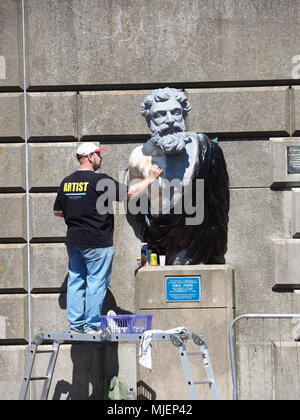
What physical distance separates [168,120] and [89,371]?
102 inches

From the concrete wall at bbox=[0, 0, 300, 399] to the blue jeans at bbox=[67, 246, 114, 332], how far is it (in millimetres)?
1159

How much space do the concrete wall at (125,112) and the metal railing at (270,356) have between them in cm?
20

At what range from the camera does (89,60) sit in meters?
10.2

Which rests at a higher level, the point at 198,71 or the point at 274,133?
the point at 198,71

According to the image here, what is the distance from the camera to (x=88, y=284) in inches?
353

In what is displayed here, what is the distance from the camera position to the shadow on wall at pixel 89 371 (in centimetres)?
995

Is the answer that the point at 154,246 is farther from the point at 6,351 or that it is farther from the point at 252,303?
the point at 6,351

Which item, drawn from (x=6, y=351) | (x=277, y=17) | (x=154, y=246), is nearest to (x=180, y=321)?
(x=154, y=246)

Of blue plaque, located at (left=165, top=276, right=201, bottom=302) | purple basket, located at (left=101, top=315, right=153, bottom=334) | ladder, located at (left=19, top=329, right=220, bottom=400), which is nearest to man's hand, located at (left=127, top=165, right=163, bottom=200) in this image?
blue plaque, located at (left=165, top=276, right=201, bottom=302)

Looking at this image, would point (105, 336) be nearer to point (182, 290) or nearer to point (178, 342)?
point (178, 342)

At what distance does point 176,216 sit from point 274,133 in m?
1.38

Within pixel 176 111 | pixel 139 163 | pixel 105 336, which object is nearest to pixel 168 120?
pixel 176 111

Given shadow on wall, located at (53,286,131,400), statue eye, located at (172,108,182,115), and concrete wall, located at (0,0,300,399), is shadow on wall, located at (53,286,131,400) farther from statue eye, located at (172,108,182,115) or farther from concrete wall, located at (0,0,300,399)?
statue eye, located at (172,108,182,115)
